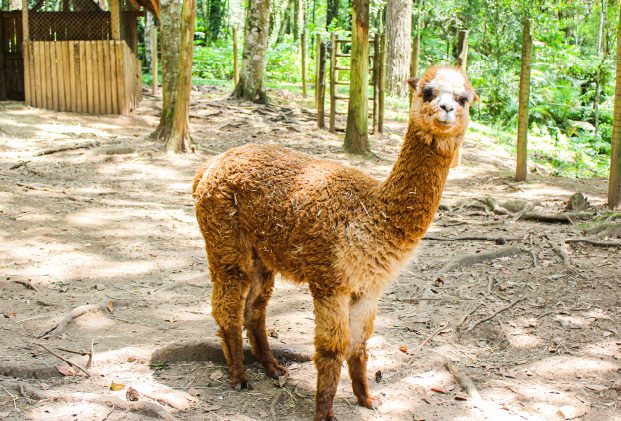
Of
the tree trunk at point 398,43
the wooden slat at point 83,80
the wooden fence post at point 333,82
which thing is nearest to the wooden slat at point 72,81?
the wooden slat at point 83,80

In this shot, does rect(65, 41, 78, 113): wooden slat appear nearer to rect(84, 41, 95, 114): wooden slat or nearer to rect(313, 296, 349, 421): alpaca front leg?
rect(84, 41, 95, 114): wooden slat

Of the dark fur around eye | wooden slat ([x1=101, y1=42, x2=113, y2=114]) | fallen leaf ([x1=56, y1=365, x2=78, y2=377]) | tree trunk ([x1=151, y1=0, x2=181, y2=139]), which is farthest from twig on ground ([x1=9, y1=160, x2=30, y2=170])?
the dark fur around eye

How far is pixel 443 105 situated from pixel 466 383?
210 cm

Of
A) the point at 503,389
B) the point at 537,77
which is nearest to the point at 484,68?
the point at 537,77

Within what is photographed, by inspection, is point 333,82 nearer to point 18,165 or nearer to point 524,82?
point 524,82

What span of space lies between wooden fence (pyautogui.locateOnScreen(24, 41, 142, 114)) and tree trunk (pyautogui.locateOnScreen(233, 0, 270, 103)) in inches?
162

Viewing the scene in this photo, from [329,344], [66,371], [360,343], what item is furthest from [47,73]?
[329,344]

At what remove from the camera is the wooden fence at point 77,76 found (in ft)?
50.8

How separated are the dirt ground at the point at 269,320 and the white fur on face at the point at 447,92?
1.98m

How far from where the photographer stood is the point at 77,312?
517 cm

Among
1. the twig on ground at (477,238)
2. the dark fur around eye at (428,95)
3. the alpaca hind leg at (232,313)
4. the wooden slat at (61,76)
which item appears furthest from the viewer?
the wooden slat at (61,76)

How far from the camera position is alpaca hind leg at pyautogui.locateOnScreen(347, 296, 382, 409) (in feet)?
12.9

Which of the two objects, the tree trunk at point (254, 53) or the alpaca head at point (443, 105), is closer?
the alpaca head at point (443, 105)

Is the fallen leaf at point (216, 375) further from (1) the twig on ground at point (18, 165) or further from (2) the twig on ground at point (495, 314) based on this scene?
(1) the twig on ground at point (18, 165)
